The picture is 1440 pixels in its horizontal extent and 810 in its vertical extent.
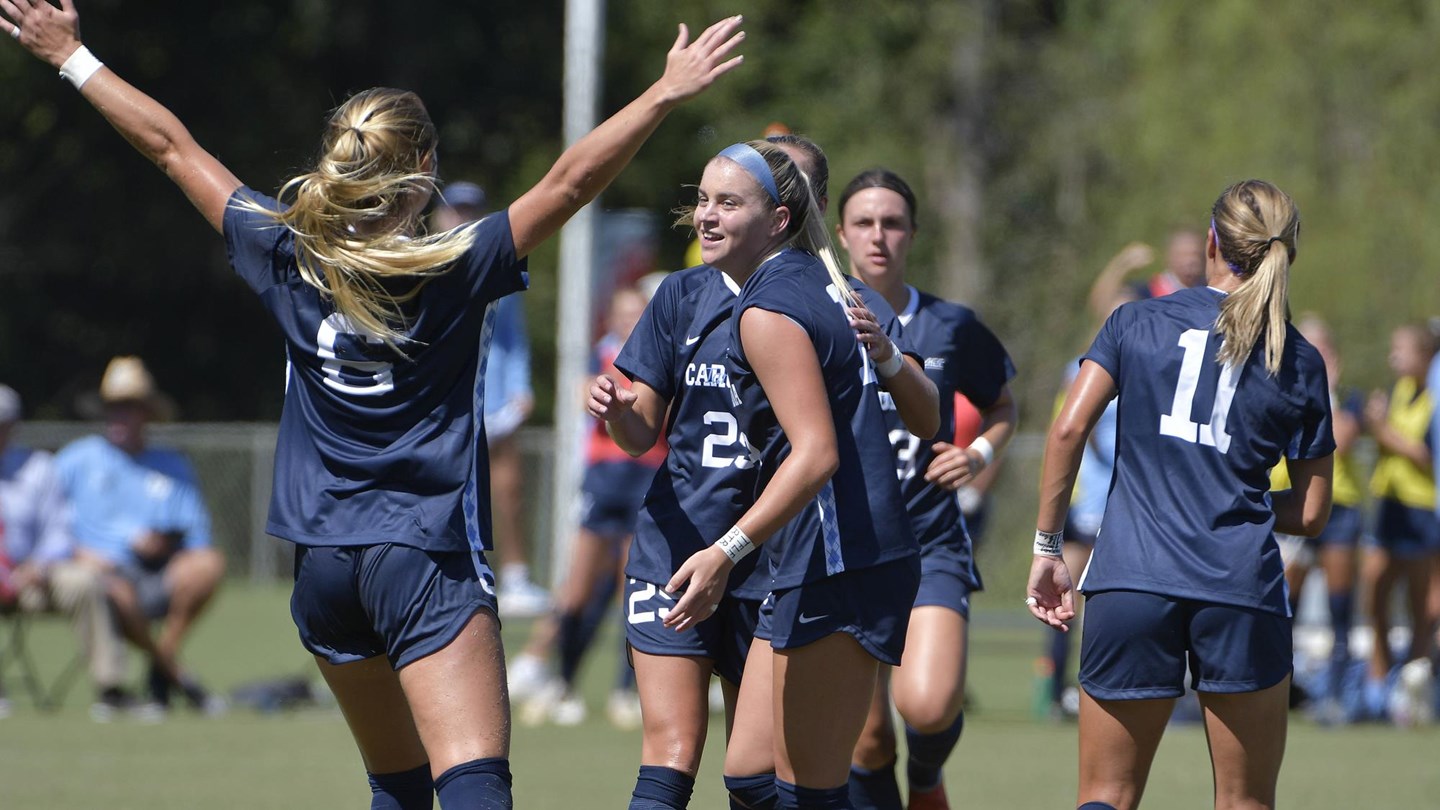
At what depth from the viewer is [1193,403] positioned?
4484mm

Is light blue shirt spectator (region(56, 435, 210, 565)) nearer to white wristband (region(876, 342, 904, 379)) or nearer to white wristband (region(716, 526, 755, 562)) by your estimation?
white wristband (region(876, 342, 904, 379))

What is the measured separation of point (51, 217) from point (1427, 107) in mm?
18497

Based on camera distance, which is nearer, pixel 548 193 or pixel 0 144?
pixel 548 193

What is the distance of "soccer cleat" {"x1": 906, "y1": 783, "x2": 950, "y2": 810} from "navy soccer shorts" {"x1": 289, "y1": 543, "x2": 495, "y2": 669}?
7.40 ft

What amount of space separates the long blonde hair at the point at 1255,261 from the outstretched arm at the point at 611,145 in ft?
4.59

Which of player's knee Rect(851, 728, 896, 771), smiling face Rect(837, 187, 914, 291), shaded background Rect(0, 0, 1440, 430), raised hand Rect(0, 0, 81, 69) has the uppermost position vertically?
shaded background Rect(0, 0, 1440, 430)

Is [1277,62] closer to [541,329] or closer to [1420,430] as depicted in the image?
[1420,430]

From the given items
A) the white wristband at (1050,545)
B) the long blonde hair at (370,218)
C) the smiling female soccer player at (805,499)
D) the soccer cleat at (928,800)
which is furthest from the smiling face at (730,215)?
the soccer cleat at (928,800)

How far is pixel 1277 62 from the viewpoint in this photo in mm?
19375

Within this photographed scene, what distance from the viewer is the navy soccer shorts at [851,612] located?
4.26m

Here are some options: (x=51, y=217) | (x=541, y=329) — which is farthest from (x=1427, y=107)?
(x=51, y=217)

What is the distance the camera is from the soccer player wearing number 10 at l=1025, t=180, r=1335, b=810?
4.41 m

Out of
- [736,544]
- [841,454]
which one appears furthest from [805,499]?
[841,454]

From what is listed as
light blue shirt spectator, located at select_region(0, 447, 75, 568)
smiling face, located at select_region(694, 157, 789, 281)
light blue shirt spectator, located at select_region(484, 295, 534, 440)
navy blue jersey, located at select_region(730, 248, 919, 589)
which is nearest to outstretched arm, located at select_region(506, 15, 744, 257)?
smiling face, located at select_region(694, 157, 789, 281)
